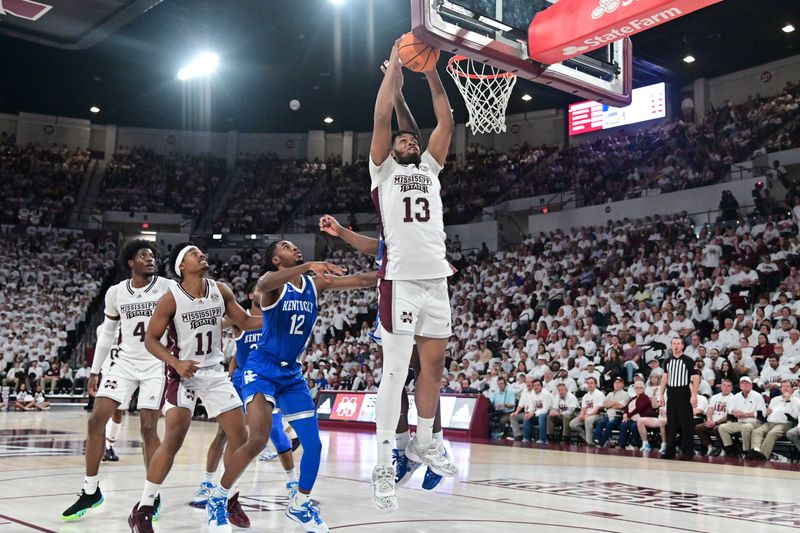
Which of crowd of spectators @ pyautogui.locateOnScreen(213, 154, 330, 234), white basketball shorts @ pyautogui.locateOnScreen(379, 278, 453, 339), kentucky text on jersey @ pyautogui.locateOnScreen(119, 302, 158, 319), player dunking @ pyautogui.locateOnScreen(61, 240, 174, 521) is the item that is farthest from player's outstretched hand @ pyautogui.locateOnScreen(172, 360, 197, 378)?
crowd of spectators @ pyautogui.locateOnScreen(213, 154, 330, 234)

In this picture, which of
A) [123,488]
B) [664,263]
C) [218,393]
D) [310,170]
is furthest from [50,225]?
[218,393]

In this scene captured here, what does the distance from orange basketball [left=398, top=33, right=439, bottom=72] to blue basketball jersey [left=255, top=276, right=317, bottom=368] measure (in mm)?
1822

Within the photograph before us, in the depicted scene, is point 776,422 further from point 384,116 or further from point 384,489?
point 384,116

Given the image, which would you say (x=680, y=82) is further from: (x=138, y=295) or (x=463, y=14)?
(x=138, y=295)

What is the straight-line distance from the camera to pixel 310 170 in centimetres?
3145

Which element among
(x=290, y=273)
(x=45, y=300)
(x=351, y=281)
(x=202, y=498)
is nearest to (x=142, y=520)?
(x=202, y=498)

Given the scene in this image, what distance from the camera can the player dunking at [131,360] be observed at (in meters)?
5.95

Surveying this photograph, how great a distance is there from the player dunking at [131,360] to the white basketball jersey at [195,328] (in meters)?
0.61

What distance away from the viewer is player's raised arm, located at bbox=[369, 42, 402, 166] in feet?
15.5

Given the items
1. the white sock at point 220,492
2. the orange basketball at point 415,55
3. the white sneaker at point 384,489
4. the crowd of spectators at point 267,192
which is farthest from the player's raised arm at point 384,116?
the crowd of spectators at point 267,192

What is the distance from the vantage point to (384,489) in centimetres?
444

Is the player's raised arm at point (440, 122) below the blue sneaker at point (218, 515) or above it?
above

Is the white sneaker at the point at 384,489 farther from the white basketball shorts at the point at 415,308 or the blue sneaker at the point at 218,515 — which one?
the blue sneaker at the point at 218,515

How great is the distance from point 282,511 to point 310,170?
26.3 metres
